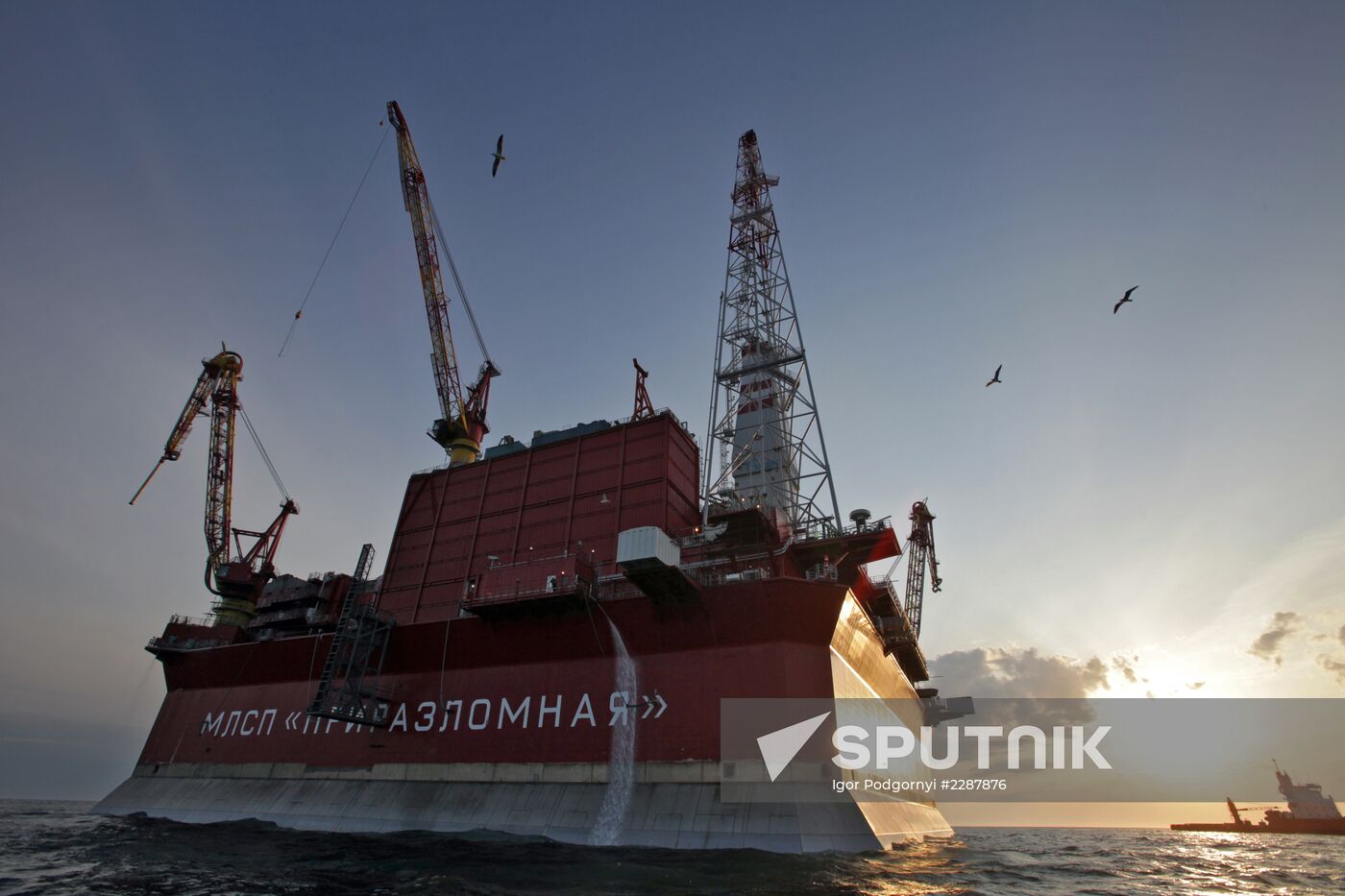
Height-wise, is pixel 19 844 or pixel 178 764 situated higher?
pixel 178 764

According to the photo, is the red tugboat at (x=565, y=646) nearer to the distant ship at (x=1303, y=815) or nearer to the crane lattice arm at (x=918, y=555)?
the crane lattice arm at (x=918, y=555)

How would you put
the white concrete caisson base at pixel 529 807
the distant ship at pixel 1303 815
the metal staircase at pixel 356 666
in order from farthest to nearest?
the distant ship at pixel 1303 815, the metal staircase at pixel 356 666, the white concrete caisson base at pixel 529 807

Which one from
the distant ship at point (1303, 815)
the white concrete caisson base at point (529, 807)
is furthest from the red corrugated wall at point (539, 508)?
the distant ship at point (1303, 815)

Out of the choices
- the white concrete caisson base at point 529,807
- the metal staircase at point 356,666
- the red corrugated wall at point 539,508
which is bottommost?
the white concrete caisson base at point 529,807

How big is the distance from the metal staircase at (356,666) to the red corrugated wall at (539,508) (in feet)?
10.7

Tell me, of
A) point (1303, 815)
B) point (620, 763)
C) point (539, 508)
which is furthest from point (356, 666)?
point (1303, 815)

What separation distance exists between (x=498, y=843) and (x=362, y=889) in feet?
36.5

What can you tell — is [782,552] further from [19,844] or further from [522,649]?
[19,844]

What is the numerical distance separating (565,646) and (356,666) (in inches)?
553

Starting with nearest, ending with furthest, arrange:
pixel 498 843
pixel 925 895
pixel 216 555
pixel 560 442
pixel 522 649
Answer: pixel 925 895
pixel 498 843
pixel 522 649
pixel 560 442
pixel 216 555

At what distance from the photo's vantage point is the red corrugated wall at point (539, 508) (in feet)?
134

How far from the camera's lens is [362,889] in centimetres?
2080

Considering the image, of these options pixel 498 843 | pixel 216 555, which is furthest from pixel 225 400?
pixel 498 843

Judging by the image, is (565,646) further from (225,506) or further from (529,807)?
(225,506)
